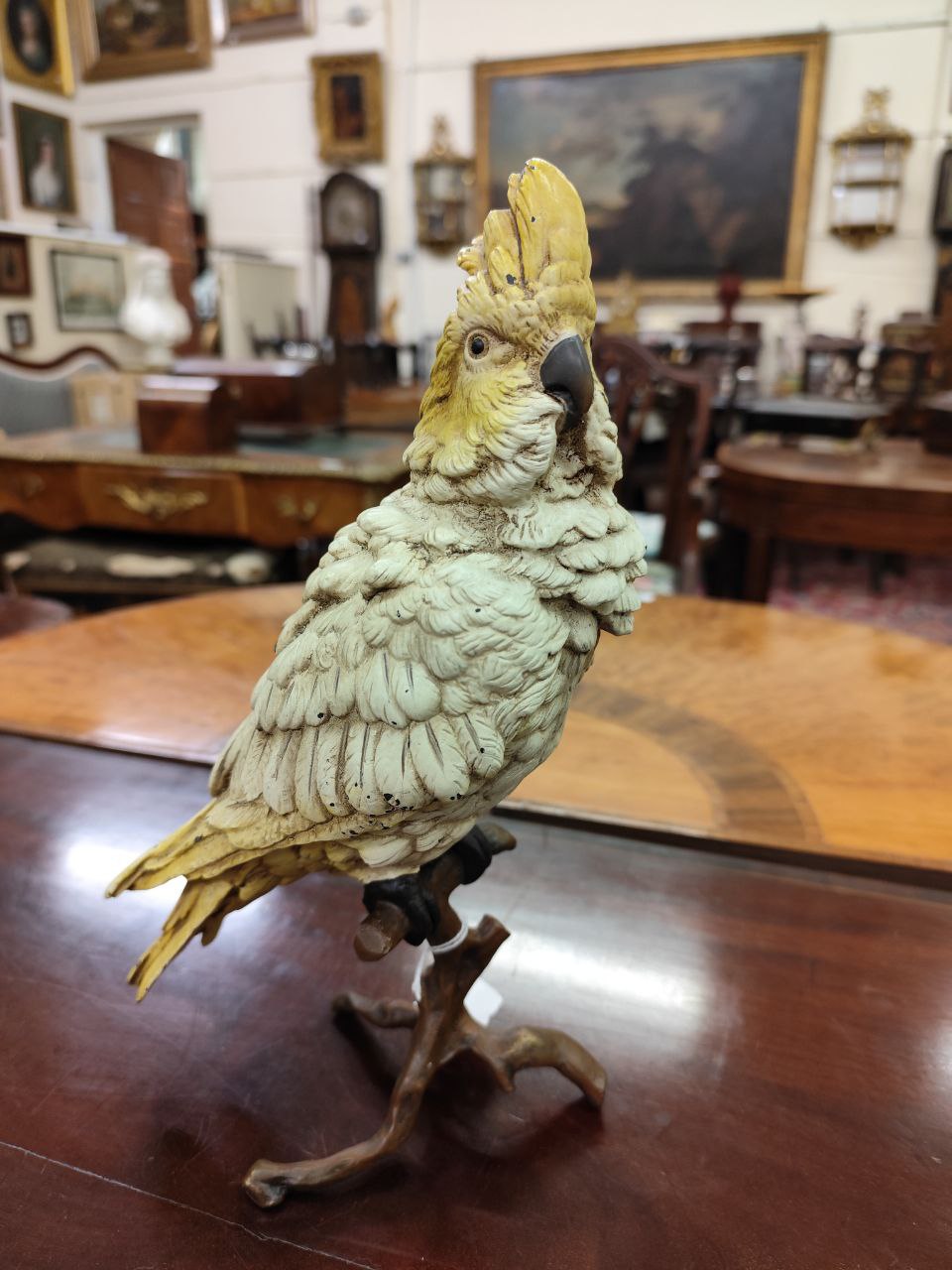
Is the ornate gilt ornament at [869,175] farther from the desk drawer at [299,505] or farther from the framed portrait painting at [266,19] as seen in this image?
the desk drawer at [299,505]

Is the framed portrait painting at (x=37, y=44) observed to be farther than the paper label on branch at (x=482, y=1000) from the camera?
Yes

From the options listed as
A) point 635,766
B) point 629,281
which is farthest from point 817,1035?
point 629,281

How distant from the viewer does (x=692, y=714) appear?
3.66 ft

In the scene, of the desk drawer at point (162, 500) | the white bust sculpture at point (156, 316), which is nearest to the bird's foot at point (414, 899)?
the desk drawer at point (162, 500)

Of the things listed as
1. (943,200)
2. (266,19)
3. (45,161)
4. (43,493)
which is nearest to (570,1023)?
(43,493)

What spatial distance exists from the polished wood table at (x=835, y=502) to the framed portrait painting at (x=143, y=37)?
16.0 ft

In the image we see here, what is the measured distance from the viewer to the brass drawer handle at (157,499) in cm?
231

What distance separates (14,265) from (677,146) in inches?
139

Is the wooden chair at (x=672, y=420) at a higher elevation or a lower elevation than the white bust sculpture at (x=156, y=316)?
lower

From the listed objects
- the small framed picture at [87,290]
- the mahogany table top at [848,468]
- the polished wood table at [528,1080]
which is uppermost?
the small framed picture at [87,290]

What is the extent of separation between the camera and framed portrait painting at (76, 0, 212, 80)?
521cm

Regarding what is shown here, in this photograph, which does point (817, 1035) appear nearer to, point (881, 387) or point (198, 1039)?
point (198, 1039)

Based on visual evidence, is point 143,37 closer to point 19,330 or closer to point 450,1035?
point 19,330

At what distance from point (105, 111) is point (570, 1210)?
260 inches
